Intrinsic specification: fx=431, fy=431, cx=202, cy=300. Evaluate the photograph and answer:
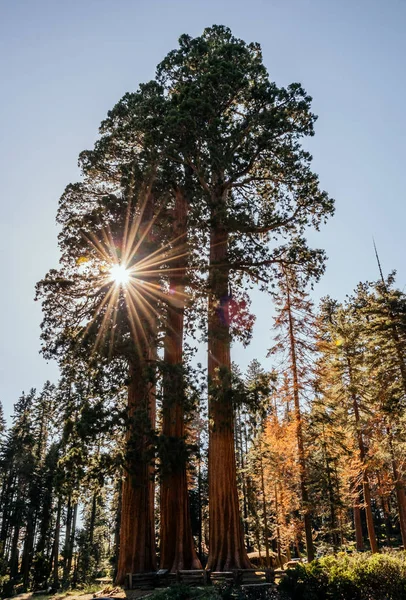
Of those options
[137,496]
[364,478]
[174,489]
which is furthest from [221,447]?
[364,478]

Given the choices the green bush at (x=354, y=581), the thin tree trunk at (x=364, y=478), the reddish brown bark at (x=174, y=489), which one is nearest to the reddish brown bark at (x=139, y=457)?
the reddish brown bark at (x=174, y=489)

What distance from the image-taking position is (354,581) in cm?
964

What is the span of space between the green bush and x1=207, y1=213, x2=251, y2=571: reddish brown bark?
3.23 metres

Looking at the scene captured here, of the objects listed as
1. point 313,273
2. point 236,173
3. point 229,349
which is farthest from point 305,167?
point 229,349

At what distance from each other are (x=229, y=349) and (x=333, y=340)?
11.1m

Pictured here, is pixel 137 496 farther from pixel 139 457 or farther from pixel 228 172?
pixel 228 172

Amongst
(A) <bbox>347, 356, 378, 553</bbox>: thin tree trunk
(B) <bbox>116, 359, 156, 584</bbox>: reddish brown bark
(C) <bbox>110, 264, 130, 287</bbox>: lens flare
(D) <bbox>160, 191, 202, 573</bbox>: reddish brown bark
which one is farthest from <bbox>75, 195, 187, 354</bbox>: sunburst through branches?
(A) <bbox>347, 356, 378, 553</bbox>: thin tree trunk

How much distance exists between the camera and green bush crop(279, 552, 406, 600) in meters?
9.52

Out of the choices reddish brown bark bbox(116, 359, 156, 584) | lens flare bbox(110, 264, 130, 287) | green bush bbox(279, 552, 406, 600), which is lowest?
green bush bbox(279, 552, 406, 600)

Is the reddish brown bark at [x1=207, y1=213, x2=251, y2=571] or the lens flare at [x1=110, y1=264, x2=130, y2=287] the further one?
the lens flare at [x1=110, y1=264, x2=130, y2=287]

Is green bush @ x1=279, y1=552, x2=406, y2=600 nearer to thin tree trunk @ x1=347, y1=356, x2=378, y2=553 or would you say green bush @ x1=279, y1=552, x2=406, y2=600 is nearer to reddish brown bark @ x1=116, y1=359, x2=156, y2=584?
reddish brown bark @ x1=116, y1=359, x2=156, y2=584

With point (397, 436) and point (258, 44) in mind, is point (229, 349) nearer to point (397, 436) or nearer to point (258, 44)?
point (397, 436)

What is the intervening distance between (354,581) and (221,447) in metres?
5.93

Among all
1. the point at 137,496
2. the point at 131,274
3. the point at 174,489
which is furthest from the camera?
the point at 131,274
